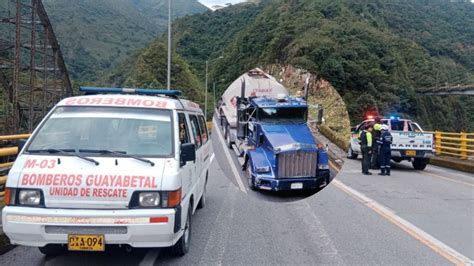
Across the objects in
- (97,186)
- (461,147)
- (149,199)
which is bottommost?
(461,147)

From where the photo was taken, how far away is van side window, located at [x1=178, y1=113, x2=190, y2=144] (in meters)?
5.78

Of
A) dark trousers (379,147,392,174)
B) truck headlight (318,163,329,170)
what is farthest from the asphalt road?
dark trousers (379,147,392,174)

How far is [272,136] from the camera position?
2.79 metres

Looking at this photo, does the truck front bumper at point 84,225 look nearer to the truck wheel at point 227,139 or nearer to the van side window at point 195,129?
the van side window at point 195,129

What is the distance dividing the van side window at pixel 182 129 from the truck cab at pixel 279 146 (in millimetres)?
2975

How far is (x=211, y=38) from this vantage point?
4711 mm

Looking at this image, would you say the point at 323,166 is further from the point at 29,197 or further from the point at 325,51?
the point at 29,197

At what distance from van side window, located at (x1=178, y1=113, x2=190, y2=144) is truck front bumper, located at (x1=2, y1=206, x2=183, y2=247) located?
4.13ft

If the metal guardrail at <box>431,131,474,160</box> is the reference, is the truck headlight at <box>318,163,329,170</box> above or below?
above

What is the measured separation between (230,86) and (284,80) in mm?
347

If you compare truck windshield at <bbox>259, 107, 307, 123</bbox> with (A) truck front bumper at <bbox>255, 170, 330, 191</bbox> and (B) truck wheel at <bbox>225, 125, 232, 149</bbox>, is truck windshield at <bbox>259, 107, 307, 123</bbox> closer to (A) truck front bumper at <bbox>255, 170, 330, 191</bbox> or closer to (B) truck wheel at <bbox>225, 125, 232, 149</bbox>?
(B) truck wheel at <bbox>225, 125, 232, 149</bbox>

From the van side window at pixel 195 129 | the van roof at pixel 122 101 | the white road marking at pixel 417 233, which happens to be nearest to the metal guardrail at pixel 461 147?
the white road marking at pixel 417 233

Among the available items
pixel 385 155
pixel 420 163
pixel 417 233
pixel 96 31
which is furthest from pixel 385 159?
pixel 96 31

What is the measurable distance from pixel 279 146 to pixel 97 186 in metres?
2.54
